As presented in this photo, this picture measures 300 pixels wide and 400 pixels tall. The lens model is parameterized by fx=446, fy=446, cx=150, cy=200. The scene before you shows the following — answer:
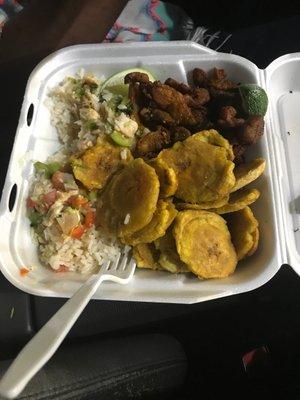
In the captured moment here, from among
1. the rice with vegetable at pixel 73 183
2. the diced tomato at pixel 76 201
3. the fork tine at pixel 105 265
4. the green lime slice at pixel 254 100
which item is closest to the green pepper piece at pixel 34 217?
the rice with vegetable at pixel 73 183

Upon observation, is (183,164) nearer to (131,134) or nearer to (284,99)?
(131,134)

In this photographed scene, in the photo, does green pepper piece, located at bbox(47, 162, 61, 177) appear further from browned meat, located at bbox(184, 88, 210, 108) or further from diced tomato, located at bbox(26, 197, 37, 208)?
browned meat, located at bbox(184, 88, 210, 108)

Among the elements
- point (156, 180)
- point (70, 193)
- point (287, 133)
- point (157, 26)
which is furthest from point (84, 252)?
point (157, 26)

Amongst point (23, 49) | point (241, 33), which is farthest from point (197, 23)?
point (23, 49)

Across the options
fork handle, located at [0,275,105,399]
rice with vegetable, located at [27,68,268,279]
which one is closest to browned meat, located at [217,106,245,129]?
rice with vegetable, located at [27,68,268,279]

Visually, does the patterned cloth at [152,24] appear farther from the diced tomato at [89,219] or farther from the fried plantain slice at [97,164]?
the diced tomato at [89,219]
